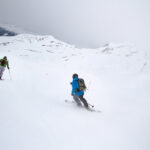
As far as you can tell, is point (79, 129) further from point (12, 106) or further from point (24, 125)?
point (12, 106)

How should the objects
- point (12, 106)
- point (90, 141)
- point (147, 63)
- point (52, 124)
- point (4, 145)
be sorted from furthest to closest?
point (147, 63)
point (12, 106)
point (52, 124)
point (90, 141)
point (4, 145)

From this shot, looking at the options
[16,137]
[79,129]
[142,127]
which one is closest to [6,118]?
[16,137]

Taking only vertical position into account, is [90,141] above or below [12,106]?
below

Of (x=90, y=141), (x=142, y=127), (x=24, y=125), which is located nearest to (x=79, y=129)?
(x=90, y=141)

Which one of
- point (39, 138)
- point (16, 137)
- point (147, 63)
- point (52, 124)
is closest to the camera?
point (16, 137)

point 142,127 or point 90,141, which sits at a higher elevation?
point 90,141

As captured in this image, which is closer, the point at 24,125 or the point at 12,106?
the point at 24,125

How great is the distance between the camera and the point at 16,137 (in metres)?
3.22

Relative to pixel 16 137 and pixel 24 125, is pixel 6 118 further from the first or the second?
pixel 16 137

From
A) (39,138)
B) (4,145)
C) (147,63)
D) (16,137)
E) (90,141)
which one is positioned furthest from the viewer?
(147,63)

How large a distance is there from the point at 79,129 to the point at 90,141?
0.74 meters

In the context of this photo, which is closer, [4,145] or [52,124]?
[4,145]

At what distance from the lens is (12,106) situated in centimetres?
496

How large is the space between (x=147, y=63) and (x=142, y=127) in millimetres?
53512
